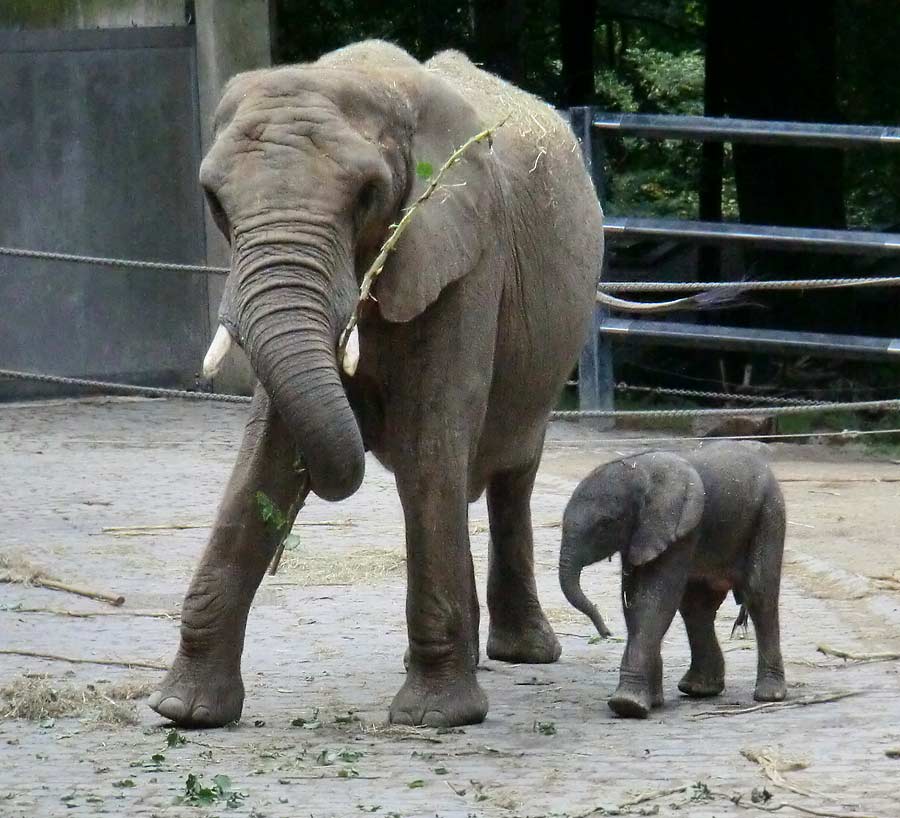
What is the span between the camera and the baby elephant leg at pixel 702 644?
657cm

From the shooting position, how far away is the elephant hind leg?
743 centimetres

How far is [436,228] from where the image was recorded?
5902mm

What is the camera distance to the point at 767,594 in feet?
21.2

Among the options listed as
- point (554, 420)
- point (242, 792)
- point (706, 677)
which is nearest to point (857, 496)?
point (554, 420)

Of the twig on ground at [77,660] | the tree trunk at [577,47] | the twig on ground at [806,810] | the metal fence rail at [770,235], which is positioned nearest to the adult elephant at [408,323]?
the twig on ground at [77,660]

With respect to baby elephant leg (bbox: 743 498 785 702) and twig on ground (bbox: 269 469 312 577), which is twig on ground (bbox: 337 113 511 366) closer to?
twig on ground (bbox: 269 469 312 577)

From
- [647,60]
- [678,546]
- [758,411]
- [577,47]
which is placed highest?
[577,47]

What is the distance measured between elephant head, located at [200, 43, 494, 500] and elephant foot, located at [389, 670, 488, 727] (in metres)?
0.98

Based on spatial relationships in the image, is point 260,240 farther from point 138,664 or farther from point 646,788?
point 138,664

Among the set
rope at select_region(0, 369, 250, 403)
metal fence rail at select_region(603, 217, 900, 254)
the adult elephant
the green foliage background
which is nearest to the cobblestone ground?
the adult elephant

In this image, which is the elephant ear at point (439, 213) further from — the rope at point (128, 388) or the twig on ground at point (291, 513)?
the rope at point (128, 388)

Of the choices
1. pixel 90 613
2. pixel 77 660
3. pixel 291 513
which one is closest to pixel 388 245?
pixel 291 513

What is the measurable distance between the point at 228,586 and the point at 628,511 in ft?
4.15

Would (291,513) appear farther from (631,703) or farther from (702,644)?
(702,644)
